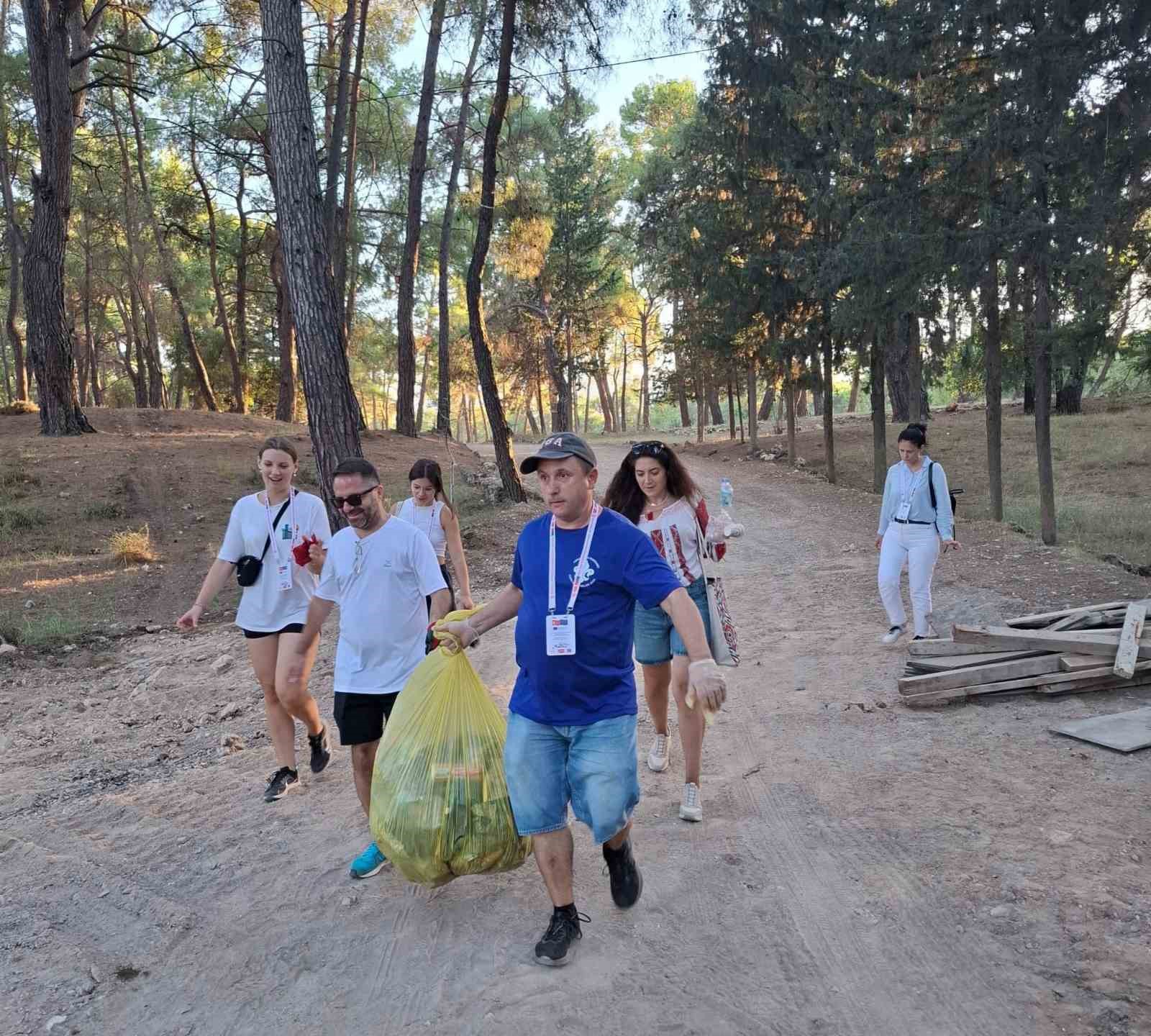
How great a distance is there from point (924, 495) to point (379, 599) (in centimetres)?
486

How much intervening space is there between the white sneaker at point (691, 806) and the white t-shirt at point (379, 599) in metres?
1.52

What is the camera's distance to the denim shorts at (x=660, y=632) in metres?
4.47

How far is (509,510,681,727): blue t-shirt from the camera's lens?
3.08m

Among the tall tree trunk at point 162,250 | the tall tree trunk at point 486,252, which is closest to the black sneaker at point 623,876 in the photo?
the tall tree trunk at point 486,252

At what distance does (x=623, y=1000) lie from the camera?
2.97 meters

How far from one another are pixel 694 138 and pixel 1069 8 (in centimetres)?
1335

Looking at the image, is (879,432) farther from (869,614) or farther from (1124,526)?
(869,614)

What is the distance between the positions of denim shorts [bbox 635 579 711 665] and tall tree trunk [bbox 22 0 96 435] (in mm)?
15075

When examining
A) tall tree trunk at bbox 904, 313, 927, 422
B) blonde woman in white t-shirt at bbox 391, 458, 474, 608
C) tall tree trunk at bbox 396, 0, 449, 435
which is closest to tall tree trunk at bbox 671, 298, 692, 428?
tall tree trunk at bbox 904, 313, 927, 422

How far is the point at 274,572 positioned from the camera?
4.60 m

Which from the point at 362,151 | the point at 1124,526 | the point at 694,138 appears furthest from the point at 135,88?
the point at 1124,526

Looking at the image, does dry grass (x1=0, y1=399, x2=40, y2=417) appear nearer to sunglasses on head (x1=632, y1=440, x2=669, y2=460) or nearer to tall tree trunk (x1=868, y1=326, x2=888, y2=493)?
tall tree trunk (x1=868, y1=326, x2=888, y2=493)

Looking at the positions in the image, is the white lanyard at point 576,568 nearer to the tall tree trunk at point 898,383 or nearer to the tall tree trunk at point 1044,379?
the tall tree trunk at point 1044,379

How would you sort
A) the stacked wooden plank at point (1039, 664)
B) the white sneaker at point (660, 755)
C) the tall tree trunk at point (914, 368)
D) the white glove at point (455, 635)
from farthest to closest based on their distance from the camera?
the tall tree trunk at point (914, 368) < the stacked wooden plank at point (1039, 664) < the white sneaker at point (660, 755) < the white glove at point (455, 635)
